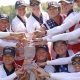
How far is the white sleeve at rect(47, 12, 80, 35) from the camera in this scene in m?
6.17

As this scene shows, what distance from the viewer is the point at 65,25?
6.21 metres

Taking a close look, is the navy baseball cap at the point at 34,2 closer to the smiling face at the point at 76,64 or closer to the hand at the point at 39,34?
the hand at the point at 39,34

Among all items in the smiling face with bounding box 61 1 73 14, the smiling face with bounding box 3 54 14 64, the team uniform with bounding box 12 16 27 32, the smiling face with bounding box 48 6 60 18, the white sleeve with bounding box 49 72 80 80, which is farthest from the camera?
the team uniform with bounding box 12 16 27 32

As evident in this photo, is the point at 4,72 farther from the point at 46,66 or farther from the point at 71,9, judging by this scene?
the point at 71,9

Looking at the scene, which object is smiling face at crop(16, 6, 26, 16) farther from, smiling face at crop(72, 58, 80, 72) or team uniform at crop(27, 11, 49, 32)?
smiling face at crop(72, 58, 80, 72)

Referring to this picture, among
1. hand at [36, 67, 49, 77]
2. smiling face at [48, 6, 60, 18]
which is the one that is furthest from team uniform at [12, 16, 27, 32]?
hand at [36, 67, 49, 77]

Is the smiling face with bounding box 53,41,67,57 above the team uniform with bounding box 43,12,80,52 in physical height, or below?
below

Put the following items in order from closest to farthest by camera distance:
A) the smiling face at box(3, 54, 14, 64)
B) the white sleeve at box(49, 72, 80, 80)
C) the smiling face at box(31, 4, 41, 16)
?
the white sleeve at box(49, 72, 80, 80) → the smiling face at box(3, 54, 14, 64) → the smiling face at box(31, 4, 41, 16)

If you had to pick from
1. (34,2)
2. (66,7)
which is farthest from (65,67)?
(34,2)

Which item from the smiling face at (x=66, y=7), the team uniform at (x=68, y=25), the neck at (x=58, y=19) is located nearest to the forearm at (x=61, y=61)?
the team uniform at (x=68, y=25)

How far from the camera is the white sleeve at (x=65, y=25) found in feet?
20.2

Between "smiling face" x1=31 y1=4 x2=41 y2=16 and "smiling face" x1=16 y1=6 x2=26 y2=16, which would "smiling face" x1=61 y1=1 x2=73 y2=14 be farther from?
"smiling face" x1=16 y1=6 x2=26 y2=16

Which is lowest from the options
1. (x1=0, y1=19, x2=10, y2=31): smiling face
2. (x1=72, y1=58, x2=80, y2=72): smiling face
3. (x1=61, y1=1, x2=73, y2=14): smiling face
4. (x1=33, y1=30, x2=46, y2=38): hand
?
(x1=72, y1=58, x2=80, y2=72): smiling face

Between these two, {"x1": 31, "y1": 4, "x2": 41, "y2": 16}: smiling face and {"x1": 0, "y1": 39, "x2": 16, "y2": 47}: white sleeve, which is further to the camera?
{"x1": 31, "y1": 4, "x2": 41, "y2": 16}: smiling face
